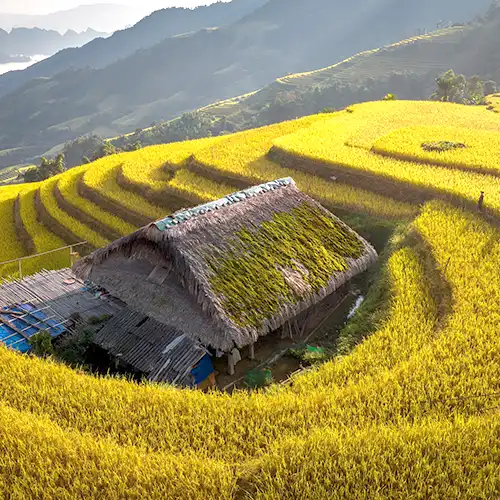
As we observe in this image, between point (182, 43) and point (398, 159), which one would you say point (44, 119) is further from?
point (398, 159)

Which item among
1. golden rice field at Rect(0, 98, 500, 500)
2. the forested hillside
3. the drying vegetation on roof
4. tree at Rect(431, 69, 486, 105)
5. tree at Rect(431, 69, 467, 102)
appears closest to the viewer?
golden rice field at Rect(0, 98, 500, 500)

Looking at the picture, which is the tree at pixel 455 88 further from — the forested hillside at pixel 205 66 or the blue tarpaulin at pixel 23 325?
the forested hillside at pixel 205 66

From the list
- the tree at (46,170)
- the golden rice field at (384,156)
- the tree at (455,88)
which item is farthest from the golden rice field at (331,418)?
the tree at (455,88)

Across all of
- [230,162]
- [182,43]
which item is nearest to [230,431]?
[230,162]

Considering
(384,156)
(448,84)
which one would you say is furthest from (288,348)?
(448,84)

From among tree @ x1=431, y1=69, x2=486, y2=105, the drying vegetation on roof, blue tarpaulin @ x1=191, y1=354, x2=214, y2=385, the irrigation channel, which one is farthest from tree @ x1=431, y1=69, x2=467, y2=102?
blue tarpaulin @ x1=191, y1=354, x2=214, y2=385

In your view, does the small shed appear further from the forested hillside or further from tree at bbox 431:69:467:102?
the forested hillside

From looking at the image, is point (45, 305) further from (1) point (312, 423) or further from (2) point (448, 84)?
(2) point (448, 84)
